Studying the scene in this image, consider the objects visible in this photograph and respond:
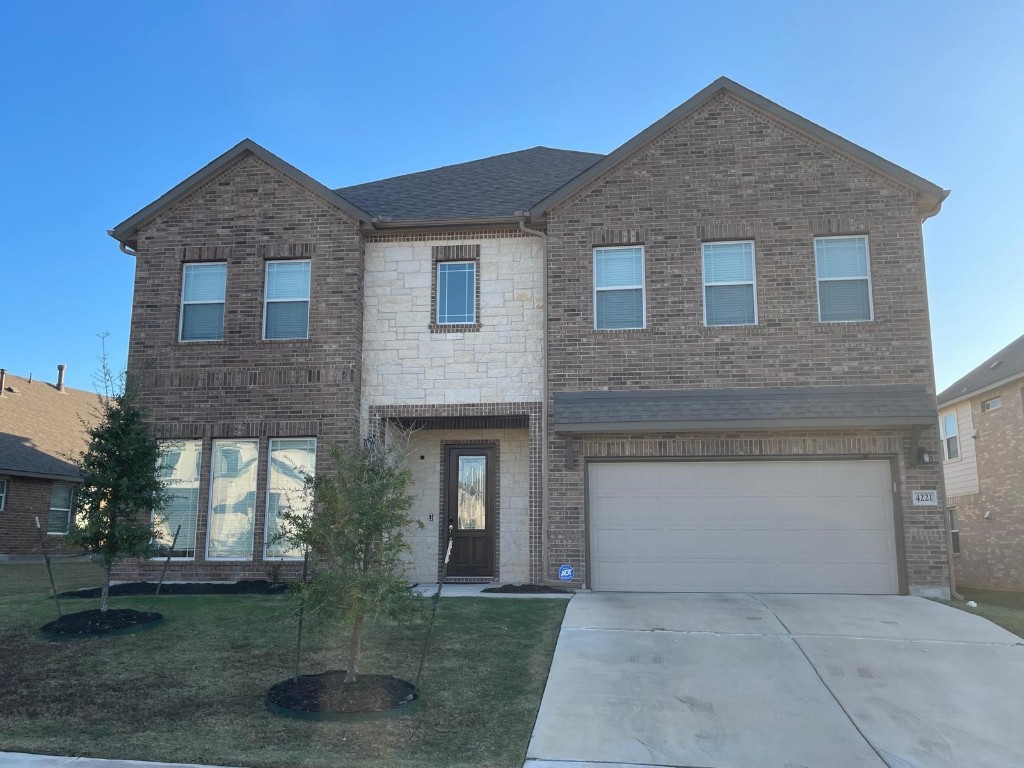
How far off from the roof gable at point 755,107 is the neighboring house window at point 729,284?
2.00m

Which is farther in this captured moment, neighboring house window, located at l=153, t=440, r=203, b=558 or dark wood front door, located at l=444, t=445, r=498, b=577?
dark wood front door, located at l=444, t=445, r=498, b=577

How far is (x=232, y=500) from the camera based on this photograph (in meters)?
13.9

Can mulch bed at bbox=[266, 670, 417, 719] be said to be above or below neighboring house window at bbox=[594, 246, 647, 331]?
below

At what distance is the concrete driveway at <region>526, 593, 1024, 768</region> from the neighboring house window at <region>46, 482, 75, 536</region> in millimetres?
20454

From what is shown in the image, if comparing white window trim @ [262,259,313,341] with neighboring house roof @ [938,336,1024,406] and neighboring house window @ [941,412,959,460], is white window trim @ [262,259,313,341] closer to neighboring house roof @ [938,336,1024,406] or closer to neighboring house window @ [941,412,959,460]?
neighboring house roof @ [938,336,1024,406]

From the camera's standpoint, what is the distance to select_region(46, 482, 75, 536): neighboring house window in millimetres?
25438

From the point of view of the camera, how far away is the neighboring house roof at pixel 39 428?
957 inches

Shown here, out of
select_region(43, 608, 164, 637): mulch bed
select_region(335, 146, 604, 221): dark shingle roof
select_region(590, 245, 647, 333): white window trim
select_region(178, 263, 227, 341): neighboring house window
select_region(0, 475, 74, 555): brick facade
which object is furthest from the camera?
select_region(0, 475, 74, 555): brick facade

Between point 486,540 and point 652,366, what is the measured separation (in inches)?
164

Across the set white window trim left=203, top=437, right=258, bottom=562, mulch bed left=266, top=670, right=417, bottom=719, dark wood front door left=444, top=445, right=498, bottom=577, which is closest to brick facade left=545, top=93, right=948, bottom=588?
dark wood front door left=444, top=445, right=498, bottom=577

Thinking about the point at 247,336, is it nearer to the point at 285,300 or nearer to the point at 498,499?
the point at 285,300

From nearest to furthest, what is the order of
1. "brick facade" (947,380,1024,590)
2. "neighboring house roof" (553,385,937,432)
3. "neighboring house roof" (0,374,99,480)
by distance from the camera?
"neighboring house roof" (553,385,937,432) → "brick facade" (947,380,1024,590) → "neighboring house roof" (0,374,99,480)

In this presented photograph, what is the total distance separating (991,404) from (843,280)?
370 inches

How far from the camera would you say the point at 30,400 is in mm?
28281
